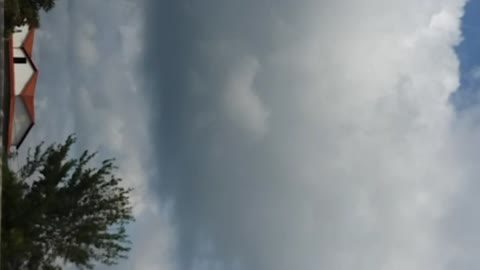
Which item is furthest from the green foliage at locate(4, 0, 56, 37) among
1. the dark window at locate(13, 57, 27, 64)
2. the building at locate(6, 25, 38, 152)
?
the dark window at locate(13, 57, 27, 64)

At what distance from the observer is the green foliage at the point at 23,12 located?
48.1 metres

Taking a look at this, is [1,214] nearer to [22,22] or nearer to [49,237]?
[49,237]

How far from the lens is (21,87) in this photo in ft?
219

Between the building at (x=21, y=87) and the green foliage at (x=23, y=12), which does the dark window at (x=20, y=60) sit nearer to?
the building at (x=21, y=87)

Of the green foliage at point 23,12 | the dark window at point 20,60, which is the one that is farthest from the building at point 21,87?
the green foliage at point 23,12

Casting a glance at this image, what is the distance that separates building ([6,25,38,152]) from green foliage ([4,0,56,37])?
929 cm

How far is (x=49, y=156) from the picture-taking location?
129 ft

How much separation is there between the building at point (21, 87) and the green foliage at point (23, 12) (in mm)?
9295

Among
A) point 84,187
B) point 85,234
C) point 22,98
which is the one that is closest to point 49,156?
point 84,187

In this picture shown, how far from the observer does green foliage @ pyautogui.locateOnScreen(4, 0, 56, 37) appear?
48094mm

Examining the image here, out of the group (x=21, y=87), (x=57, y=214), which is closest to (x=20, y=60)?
(x=21, y=87)

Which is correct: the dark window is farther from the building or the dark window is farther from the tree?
the tree

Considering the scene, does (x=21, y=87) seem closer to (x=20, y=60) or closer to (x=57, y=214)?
(x=20, y=60)

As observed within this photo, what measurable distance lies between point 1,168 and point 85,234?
542 cm
